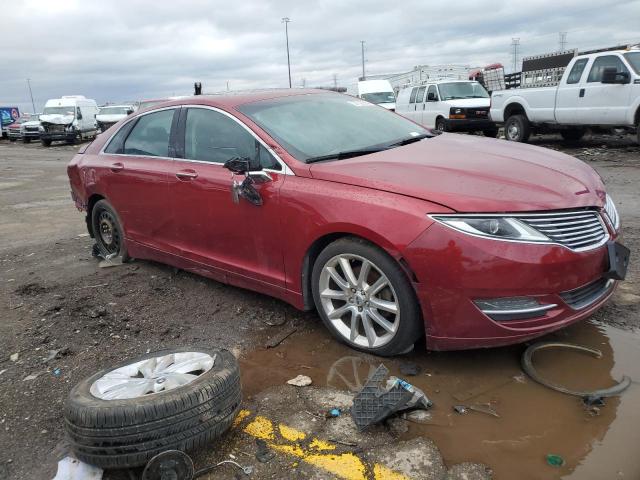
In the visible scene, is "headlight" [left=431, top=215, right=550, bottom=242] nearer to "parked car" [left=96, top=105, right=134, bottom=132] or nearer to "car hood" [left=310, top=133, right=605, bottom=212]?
"car hood" [left=310, top=133, right=605, bottom=212]

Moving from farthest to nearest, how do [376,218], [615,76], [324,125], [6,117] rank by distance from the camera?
[6,117]
[615,76]
[324,125]
[376,218]

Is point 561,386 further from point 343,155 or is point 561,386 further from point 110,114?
point 110,114

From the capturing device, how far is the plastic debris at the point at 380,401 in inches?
100

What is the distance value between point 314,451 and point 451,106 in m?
14.8

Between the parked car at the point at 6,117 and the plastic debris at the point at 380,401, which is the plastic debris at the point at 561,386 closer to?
the plastic debris at the point at 380,401

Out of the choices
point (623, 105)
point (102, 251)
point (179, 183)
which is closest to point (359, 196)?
point (179, 183)

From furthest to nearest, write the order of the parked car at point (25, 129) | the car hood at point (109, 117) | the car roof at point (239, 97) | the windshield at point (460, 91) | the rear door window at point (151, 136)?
the parked car at point (25, 129), the car hood at point (109, 117), the windshield at point (460, 91), the rear door window at point (151, 136), the car roof at point (239, 97)

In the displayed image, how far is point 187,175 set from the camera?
4102 millimetres

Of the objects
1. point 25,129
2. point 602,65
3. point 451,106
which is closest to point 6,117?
point 25,129

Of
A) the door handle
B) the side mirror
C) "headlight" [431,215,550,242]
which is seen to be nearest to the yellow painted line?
"headlight" [431,215,550,242]

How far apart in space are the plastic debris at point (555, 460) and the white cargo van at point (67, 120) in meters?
27.9

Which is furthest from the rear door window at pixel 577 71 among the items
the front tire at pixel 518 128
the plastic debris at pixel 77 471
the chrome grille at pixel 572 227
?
the plastic debris at pixel 77 471

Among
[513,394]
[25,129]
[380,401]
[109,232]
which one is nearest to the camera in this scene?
[380,401]

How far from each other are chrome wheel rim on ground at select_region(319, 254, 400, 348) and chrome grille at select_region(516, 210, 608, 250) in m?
0.85
